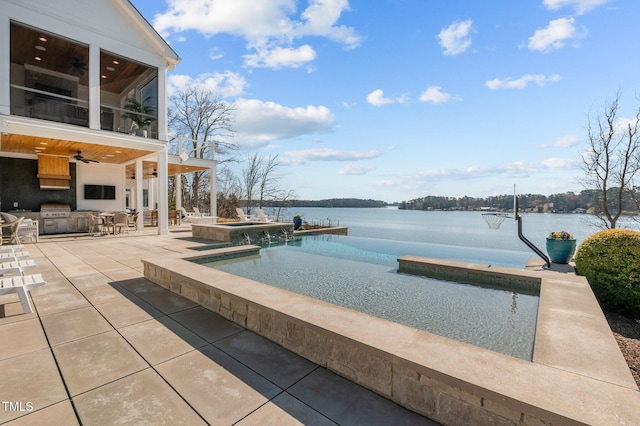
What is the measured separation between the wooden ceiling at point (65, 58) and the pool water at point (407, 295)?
28.0 ft

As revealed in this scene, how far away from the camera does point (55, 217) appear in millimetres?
11039

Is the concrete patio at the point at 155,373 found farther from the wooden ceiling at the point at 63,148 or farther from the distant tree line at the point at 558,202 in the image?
the wooden ceiling at the point at 63,148

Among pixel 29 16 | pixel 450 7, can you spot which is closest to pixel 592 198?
pixel 450 7

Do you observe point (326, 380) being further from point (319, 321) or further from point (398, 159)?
point (398, 159)

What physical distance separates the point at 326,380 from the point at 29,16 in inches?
461

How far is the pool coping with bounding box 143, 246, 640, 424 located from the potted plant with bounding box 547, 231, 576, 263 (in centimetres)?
350

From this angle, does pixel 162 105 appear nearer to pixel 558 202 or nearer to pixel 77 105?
pixel 77 105

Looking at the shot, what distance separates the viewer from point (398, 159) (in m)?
16.1

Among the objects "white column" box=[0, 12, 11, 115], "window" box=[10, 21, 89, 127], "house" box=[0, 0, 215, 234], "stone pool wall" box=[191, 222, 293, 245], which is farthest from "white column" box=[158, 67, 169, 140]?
"white column" box=[0, 12, 11, 115]

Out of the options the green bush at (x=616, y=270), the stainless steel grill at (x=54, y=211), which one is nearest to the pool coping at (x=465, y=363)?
the green bush at (x=616, y=270)

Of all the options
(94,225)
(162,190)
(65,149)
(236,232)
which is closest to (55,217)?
(94,225)

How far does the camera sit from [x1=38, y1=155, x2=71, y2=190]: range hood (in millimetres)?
10891

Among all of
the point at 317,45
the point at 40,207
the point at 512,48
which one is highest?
the point at 317,45

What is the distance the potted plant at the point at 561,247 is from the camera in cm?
606
